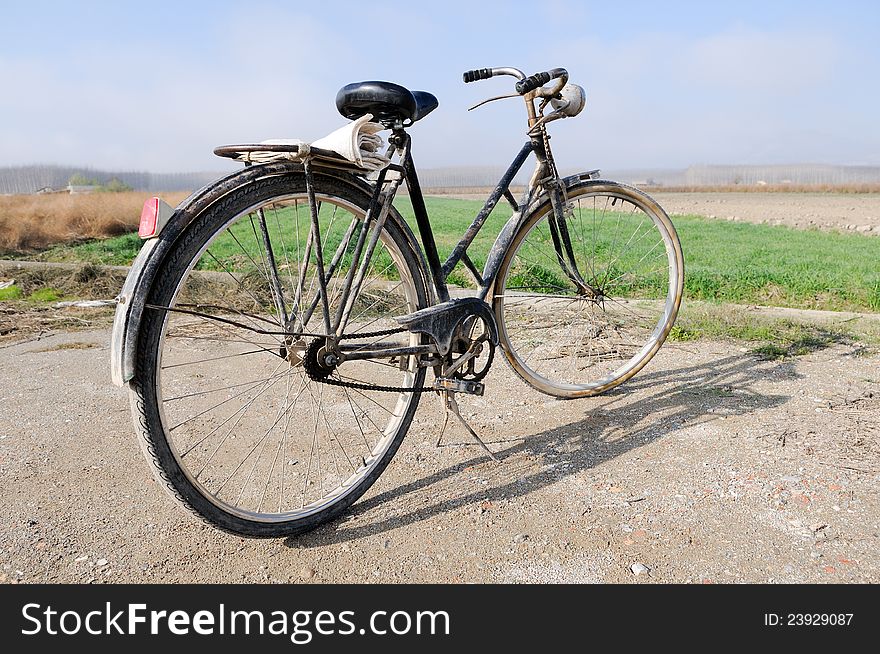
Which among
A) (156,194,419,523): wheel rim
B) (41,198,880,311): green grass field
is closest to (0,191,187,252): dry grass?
(41,198,880,311): green grass field

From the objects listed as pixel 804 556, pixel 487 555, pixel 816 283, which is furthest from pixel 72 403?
pixel 816 283

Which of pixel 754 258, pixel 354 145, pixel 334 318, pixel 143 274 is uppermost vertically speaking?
pixel 354 145

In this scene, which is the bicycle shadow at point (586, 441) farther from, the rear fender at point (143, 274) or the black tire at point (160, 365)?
the rear fender at point (143, 274)

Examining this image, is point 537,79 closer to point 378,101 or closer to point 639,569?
point 378,101

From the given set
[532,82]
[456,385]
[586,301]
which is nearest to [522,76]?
[532,82]

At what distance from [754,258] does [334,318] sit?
8572mm

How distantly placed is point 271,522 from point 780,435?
232cm

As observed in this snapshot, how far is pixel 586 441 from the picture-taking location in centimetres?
324

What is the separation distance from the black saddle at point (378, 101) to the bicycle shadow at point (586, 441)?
4.75ft

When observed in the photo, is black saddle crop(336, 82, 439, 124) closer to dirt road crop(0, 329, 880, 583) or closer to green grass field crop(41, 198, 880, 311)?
dirt road crop(0, 329, 880, 583)

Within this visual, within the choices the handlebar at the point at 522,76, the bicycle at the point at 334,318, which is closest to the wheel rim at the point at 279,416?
the bicycle at the point at 334,318

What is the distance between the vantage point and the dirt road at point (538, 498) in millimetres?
2258

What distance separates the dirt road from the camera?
2258 millimetres

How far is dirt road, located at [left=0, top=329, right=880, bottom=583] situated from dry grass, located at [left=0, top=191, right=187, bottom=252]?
34.7 ft
